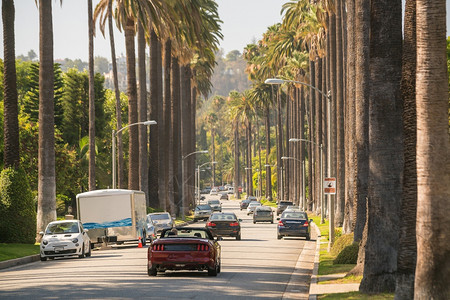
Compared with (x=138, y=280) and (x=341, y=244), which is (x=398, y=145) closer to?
(x=138, y=280)

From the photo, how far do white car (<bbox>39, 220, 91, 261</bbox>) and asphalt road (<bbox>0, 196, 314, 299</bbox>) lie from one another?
→ 1.71 feet

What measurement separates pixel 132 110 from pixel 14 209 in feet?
78.9

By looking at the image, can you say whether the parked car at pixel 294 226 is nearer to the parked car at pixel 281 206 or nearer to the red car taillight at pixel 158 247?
the red car taillight at pixel 158 247

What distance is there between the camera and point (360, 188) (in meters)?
32.5

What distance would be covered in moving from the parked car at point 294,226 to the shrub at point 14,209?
15.4m

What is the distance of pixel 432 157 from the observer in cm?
1322

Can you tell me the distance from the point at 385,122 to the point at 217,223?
96.6ft

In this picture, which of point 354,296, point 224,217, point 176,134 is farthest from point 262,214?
point 354,296

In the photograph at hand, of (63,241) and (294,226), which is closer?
(63,241)

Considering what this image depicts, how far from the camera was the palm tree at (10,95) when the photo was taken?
135 ft

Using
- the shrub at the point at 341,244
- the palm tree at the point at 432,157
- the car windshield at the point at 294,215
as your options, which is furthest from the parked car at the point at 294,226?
the palm tree at the point at 432,157

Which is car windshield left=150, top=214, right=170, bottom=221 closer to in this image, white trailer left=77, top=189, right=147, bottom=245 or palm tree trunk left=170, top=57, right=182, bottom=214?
white trailer left=77, top=189, right=147, bottom=245

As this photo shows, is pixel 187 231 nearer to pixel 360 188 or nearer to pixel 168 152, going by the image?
pixel 360 188

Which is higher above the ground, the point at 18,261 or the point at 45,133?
the point at 45,133
